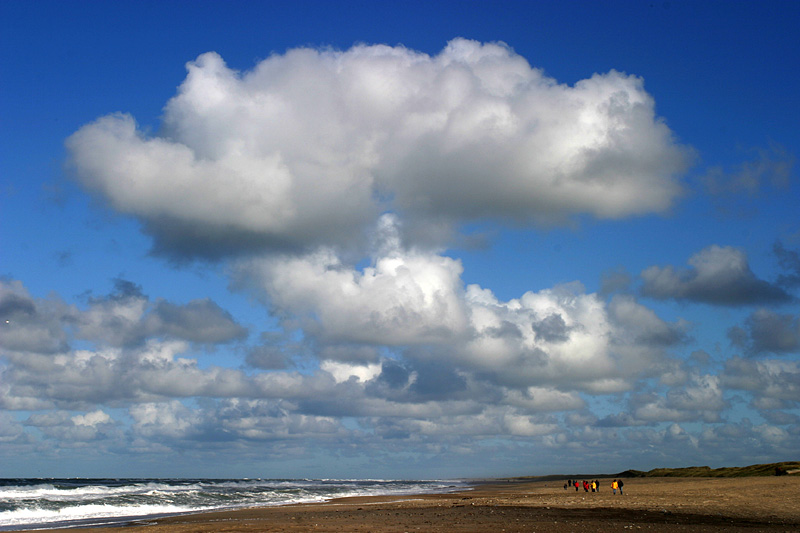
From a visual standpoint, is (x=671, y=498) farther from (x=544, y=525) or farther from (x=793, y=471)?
(x=793, y=471)

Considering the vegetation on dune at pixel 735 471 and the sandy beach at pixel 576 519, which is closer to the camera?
the sandy beach at pixel 576 519

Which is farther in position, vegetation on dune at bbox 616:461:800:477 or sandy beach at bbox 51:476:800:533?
vegetation on dune at bbox 616:461:800:477

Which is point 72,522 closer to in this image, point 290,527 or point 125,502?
point 125,502

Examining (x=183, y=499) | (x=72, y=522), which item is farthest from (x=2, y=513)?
(x=183, y=499)

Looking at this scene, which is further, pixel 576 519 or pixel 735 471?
pixel 735 471

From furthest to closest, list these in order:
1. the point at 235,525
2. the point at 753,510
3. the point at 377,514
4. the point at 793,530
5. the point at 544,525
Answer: the point at 377,514 < the point at 753,510 < the point at 235,525 < the point at 544,525 < the point at 793,530

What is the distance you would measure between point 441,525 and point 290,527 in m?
8.05

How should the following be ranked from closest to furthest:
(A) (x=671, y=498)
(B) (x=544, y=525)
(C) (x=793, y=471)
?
(B) (x=544, y=525) → (A) (x=671, y=498) → (C) (x=793, y=471)

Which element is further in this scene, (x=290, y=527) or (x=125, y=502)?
(x=125, y=502)

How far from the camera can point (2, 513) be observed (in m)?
51.3

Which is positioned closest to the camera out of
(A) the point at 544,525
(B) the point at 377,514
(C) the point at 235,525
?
(A) the point at 544,525

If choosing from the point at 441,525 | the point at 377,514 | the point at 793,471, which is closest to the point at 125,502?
the point at 377,514

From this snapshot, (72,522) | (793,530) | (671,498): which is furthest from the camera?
(671,498)

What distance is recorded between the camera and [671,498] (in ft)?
162
